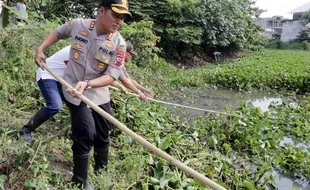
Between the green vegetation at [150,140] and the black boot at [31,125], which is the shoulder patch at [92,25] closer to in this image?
the green vegetation at [150,140]

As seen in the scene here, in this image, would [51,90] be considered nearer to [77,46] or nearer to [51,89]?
[51,89]

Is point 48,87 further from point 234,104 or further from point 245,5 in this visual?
point 245,5

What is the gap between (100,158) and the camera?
2.93 m

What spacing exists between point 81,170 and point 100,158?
0.31 metres

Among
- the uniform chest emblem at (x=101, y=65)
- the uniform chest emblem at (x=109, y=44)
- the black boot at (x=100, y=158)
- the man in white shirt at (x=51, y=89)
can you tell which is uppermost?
the uniform chest emblem at (x=109, y=44)

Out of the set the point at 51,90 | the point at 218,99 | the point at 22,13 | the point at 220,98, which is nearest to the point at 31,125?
the point at 51,90

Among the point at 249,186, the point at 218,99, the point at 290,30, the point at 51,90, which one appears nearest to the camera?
the point at 249,186

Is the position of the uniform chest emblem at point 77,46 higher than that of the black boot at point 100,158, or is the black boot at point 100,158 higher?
the uniform chest emblem at point 77,46

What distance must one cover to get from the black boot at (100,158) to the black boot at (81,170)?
271 mm

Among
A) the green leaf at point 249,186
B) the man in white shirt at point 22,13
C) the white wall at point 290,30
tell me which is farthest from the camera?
the white wall at point 290,30

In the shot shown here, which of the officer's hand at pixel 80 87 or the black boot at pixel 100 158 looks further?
the black boot at pixel 100 158

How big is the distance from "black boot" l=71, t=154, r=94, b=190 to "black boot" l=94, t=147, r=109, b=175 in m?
0.27

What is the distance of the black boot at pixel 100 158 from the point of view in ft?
9.56

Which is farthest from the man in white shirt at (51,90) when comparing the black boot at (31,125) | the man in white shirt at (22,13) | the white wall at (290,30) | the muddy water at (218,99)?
the white wall at (290,30)
